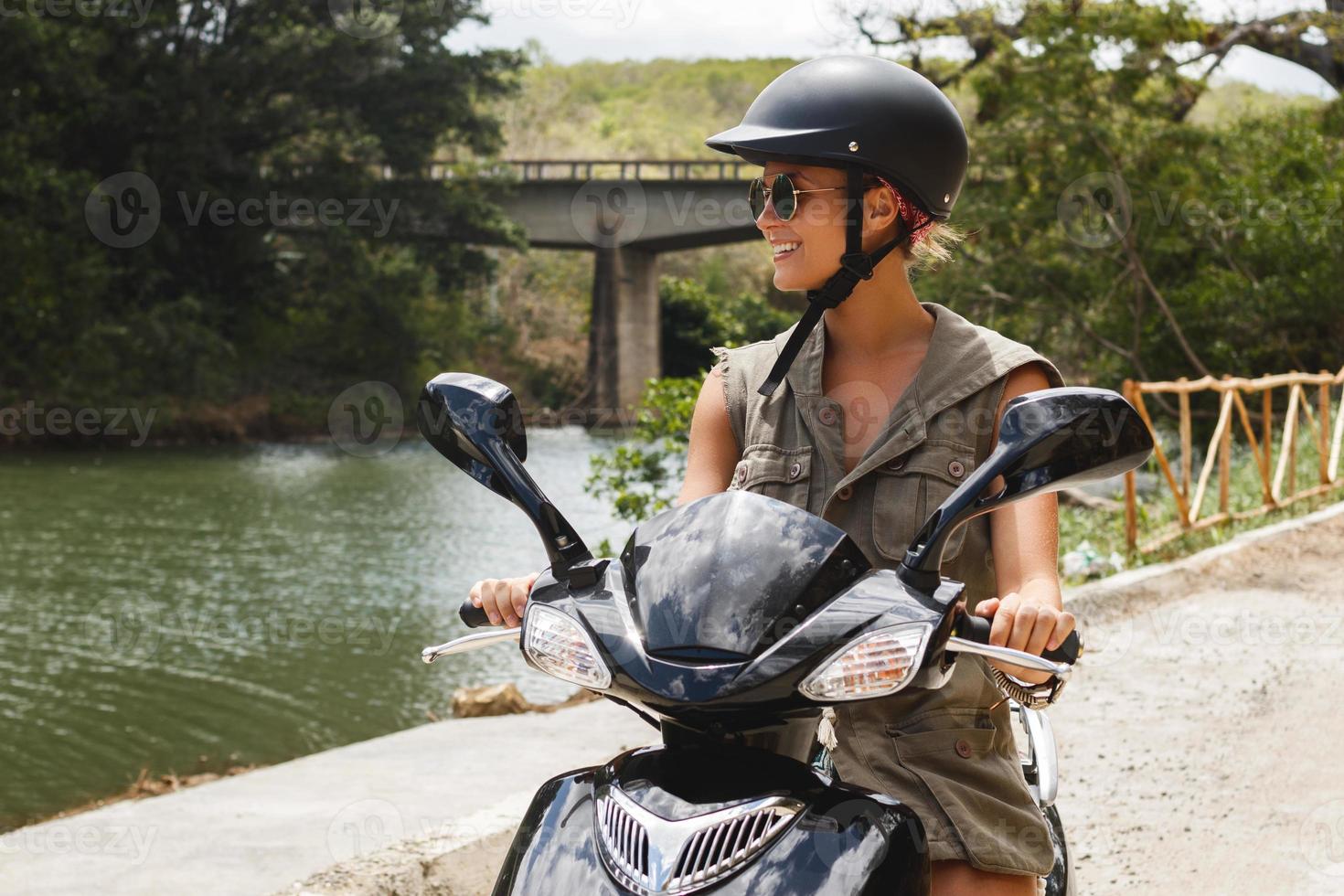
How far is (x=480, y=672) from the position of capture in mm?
9500

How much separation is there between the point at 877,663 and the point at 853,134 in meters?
0.81

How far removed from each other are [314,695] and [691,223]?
3206 cm

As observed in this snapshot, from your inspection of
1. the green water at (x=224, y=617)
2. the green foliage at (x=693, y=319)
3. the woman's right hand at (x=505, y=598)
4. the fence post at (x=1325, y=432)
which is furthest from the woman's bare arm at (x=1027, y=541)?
the green foliage at (x=693, y=319)

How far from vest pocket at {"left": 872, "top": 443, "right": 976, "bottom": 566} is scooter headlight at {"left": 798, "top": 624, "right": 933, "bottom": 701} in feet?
1.69

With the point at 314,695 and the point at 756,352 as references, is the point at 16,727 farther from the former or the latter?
the point at 756,352

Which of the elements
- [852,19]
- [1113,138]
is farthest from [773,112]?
[852,19]

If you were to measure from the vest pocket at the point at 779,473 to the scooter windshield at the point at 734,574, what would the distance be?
0.50 meters

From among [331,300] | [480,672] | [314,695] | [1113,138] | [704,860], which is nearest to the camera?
[704,860]

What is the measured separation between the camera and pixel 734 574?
1.42m

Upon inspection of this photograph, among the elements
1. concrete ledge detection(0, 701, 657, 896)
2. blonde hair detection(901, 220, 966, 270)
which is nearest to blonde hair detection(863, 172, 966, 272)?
blonde hair detection(901, 220, 966, 270)

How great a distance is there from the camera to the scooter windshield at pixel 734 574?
1.39 metres

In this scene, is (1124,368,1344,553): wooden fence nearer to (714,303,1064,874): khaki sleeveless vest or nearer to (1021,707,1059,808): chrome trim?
(1021,707,1059,808): chrome trim

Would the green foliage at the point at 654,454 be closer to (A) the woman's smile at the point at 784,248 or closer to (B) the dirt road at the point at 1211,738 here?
(B) the dirt road at the point at 1211,738

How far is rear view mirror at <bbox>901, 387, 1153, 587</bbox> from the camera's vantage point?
55.1 inches
